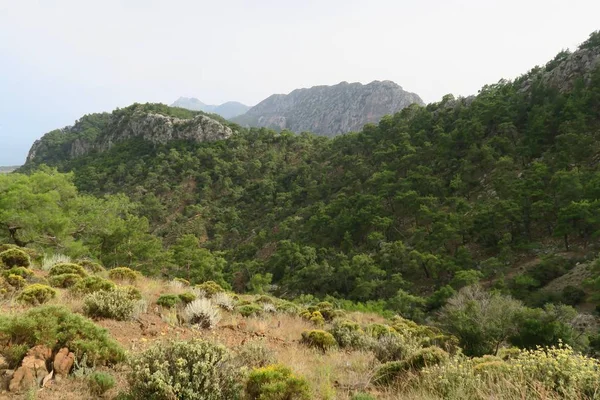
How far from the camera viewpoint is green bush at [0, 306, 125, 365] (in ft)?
14.9

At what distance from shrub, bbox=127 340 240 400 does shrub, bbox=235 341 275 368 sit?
3.21 ft

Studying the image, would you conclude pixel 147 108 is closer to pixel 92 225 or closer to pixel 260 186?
pixel 260 186

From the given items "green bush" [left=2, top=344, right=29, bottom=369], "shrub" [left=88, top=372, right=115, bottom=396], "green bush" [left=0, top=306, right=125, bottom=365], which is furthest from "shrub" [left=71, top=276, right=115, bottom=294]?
"shrub" [left=88, top=372, right=115, bottom=396]

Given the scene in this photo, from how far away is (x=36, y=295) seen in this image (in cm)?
676

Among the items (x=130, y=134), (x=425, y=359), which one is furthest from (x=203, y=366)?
(x=130, y=134)

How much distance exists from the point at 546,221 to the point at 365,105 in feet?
514

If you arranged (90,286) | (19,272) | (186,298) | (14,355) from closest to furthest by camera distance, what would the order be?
(14,355) → (90,286) → (19,272) → (186,298)

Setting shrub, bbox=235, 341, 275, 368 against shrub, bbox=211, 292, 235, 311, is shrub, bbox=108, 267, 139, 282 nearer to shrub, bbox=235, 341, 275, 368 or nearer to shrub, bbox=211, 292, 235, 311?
shrub, bbox=211, 292, 235, 311

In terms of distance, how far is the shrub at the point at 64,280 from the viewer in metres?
8.68

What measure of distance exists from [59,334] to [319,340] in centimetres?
509

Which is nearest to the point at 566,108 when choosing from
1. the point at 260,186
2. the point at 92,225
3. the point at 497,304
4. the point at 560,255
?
the point at 560,255

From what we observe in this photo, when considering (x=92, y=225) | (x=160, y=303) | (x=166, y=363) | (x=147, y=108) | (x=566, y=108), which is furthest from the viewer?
(x=147, y=108)

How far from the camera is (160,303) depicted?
8.68 meters

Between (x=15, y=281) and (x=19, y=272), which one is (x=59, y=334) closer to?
(x=15, y=281)
